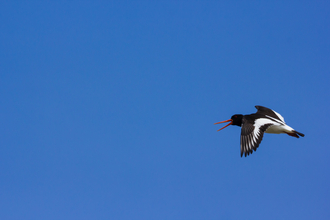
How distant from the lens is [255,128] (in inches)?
491

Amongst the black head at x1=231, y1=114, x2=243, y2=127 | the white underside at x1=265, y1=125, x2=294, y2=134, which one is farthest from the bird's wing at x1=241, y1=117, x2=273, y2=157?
the black head at x1=231, y1=114, x2=243, y2=127

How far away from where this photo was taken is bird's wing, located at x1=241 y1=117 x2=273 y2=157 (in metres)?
11.9

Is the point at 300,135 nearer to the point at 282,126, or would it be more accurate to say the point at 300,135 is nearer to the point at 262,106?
the point at 282,126

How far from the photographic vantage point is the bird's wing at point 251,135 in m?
11.9

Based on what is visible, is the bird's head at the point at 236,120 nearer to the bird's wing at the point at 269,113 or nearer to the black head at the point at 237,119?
the black head at the point at 237,119

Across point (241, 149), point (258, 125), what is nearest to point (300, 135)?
point (258, 125)

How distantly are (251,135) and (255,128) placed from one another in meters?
A: 0.41

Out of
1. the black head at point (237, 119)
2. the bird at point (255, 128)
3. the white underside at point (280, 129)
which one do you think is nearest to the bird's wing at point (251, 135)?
the bird at point (255, 128)

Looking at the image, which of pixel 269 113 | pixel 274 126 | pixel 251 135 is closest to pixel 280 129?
pixel 274 126

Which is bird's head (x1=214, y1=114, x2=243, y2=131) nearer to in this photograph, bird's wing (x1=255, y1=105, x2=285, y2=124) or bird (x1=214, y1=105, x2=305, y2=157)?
bird (x1=214, y1=105, x2=305, y2=157)

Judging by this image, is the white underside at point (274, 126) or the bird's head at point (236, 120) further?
the bird's head at point (236, 120)

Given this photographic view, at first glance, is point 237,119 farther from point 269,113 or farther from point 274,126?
point 274,126

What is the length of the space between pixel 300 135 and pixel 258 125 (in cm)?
203

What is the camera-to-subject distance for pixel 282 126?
44.5 feet
